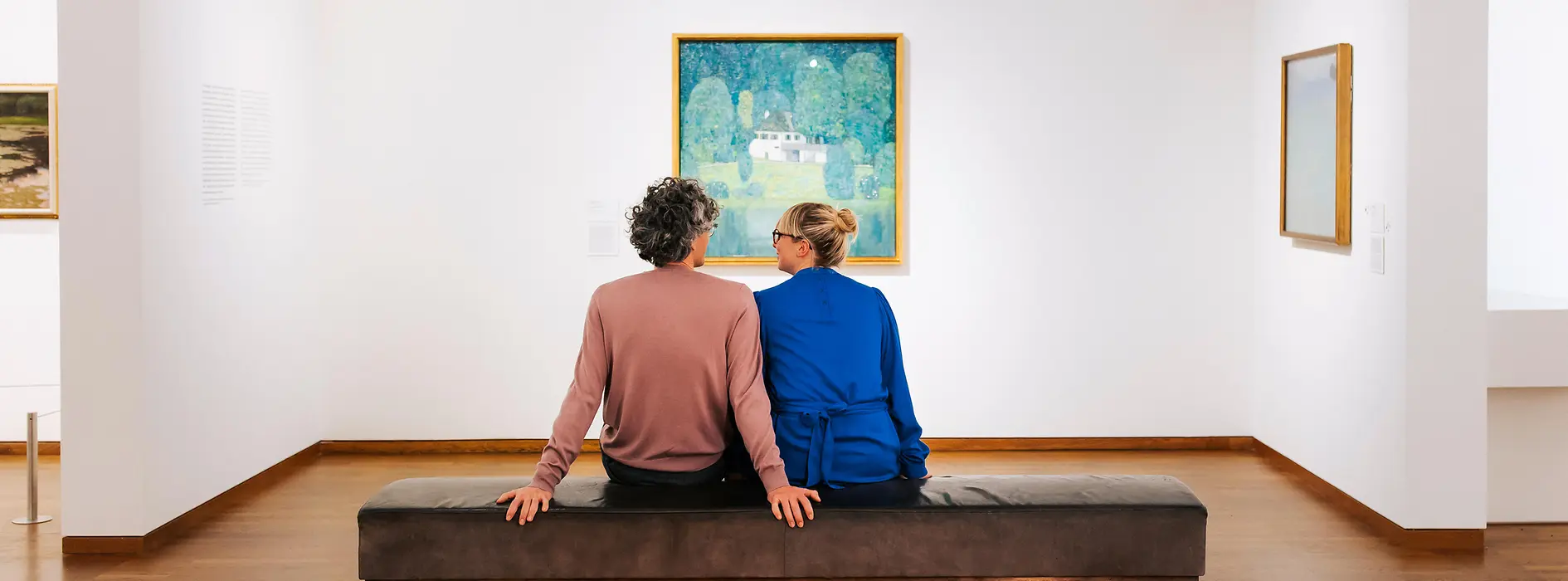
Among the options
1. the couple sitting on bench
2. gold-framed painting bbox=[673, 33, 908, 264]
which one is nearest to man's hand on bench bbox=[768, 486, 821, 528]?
the couple sitting on bench

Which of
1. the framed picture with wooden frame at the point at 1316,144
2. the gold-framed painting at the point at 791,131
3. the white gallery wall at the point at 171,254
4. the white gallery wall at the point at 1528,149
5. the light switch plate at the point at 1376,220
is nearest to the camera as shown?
the white gallery wall at the point at 171,254

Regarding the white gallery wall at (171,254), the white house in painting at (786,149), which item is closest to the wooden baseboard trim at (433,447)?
the white gallery wall at (171,254)

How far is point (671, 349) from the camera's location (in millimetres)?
3424

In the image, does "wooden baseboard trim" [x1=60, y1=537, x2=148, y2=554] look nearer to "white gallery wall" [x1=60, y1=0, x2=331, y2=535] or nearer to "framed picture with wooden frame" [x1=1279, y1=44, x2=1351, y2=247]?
"white gallery wall" [x1=60, y1=0, x2=331, y2=535]

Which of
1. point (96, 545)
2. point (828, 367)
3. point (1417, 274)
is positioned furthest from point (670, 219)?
point (1417, 274)

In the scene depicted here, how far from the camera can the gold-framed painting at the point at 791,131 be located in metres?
6.81

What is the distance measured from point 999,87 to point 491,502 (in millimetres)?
4398

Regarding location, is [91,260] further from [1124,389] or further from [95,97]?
[1124,389]

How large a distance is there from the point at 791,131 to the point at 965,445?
1.96 m

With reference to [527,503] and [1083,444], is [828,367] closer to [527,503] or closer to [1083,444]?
[527,503]

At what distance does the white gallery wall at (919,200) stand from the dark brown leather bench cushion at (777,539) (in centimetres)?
366

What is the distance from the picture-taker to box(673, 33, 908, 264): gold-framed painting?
6.81 metres

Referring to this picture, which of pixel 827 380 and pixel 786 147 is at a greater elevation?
pixel 786 147

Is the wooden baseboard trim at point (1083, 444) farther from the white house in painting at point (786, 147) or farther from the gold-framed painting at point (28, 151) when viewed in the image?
the gold-framed painting at point (28, 151)
